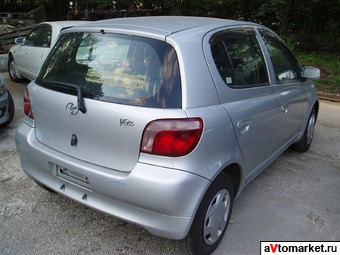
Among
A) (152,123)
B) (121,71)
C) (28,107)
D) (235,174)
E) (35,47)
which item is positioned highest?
(121,71)

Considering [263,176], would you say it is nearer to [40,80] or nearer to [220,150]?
[220,150]

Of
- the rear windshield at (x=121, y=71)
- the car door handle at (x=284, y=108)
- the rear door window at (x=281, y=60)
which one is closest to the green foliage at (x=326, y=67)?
the rear door window at (x=281, y=60)

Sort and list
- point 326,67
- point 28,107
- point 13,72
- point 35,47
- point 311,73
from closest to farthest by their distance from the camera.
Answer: point 28,107 → point 311,73 → point 35,47 → point 13,72 → point 326,67

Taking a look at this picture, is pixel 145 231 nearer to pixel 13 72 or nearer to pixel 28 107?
pixel 28 107

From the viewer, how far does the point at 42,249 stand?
2.46 meters

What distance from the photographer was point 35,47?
22.5 feet

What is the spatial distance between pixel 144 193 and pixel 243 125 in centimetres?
103

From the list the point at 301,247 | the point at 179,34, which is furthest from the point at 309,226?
the point at 179,34

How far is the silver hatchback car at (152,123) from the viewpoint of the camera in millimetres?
2014

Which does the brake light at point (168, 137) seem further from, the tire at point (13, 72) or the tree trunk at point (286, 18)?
the tree trunk at point (286, 18)

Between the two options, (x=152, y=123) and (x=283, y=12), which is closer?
(x=152, y=123)

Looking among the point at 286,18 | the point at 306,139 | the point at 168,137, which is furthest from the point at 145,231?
the point at 286,18

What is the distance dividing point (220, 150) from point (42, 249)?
1582 millimetres

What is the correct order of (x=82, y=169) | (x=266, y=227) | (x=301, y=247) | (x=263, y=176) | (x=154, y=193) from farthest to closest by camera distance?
(x=263, y=176) → (x=266, y=227) → (x=301, y=247) → (x=82, y=169) → (x=154, y=193)
